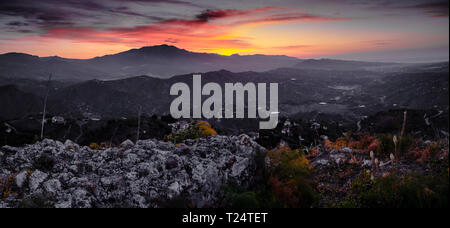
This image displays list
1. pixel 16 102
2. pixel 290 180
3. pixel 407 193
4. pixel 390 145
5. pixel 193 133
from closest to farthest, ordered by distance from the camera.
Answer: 1. pixel 407 193
2. pixel 290 180
3. pixel 390 145
4. pixel 193 133
5. pixel 16 102

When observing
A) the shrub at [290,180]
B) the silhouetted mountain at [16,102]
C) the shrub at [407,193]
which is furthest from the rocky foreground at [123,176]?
the silhouetted mountain at [16,102]

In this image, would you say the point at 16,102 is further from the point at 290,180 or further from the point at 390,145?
the point at 390,145

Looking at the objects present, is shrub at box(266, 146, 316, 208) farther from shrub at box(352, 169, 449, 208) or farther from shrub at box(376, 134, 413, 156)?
shrub at box(376, 134, 413, 156)

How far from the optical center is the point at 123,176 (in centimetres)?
707

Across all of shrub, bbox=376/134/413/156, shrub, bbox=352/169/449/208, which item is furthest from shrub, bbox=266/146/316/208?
shrub, bbox=376/134/413/156

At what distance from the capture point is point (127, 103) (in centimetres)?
16762

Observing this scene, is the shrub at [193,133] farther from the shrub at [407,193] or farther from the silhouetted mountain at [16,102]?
the silhouetted mountain at [16,102]

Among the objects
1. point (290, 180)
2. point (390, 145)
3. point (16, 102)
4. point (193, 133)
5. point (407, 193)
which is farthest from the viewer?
point (16, 102)

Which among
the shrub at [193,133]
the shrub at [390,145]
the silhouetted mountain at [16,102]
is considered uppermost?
→ the shrub at [390,145]

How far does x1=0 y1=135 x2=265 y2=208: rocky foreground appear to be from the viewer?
632 centimetres

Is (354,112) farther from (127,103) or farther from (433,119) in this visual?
(127,103)

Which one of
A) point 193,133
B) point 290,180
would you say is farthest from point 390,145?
point 193,133

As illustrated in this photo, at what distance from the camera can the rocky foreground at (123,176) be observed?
249 inches

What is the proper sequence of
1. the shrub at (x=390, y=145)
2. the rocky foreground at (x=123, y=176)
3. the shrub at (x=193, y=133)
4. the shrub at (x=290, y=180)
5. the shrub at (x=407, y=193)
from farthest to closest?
1. the shrub at (x=193, y=133)
2. the shrub at (x=390, y=145)
3. the shrub at (x=290, y=180)
4. the rocky foreground at (x=123, y=176)
5. the shrub at (x=407, y=193)
